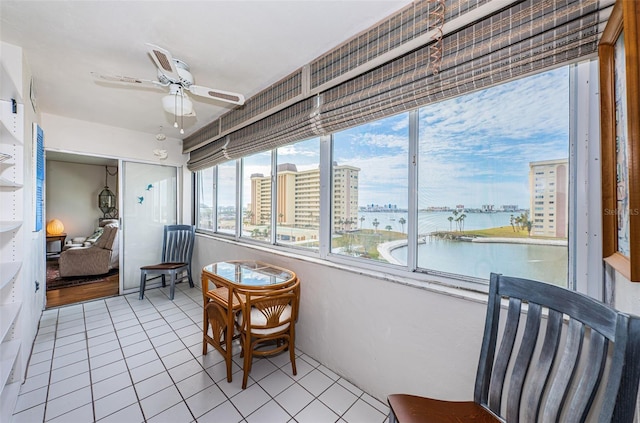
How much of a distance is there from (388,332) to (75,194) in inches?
309

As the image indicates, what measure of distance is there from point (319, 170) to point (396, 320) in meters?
1.33

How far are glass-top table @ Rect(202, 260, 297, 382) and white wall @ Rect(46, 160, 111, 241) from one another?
20.3 ft

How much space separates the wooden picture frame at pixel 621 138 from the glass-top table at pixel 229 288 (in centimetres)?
170

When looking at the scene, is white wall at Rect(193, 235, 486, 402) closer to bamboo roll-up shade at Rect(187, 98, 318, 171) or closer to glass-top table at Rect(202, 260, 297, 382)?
glass-top table at Rect(202, 260, 297, 382)

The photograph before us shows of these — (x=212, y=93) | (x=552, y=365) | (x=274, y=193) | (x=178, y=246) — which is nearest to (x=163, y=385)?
(x=274, y=193)

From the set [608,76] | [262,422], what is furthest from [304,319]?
[608,76]

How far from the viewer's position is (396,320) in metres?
1.57

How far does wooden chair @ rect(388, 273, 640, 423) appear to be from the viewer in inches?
25.1

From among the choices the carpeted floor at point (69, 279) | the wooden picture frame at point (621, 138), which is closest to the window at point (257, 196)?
the wooden picture frame at point (621, 138)

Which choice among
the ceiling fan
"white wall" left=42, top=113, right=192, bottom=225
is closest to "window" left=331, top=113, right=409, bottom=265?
the ceiling fan

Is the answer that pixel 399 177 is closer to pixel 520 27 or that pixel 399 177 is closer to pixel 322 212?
pixel 322 212

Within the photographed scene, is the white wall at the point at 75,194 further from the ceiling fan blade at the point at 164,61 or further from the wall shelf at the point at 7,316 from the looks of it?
the ceiling fan blade at the point at 164,61

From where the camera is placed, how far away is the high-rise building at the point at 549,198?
1169 millimetres

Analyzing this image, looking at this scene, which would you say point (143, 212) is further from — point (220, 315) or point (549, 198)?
point (549, 198)
